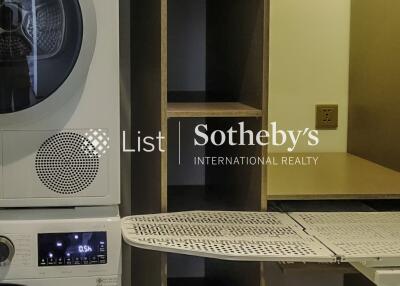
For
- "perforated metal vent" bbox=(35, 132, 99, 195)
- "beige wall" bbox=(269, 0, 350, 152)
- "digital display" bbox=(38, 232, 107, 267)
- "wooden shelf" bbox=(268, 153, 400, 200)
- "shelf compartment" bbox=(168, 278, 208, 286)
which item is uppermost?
"beige wall" bbox=(269, 0, 350, 152)

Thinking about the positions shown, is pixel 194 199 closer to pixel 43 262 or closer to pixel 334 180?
pixel 334 180

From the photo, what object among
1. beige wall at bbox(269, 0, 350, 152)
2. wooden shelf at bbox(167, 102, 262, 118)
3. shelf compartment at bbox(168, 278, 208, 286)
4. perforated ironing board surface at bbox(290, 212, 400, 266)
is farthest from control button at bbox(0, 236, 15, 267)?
beige wall at bbox(269, 0, 350, 152)

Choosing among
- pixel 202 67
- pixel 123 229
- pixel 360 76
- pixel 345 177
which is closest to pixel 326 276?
pixel 345 177

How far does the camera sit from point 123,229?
1.78 m

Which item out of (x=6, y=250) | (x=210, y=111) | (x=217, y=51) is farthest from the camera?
(x=217, y=51)

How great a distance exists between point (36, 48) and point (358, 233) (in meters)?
1.03

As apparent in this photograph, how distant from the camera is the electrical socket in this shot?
278 cm

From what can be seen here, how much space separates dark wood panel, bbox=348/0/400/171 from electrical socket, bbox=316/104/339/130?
7 cm

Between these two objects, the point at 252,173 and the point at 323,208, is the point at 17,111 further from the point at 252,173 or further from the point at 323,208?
the point at 323,208

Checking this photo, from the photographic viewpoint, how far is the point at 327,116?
2.79 meters

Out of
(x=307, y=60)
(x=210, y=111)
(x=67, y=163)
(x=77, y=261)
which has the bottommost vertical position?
(x=77, y=261)

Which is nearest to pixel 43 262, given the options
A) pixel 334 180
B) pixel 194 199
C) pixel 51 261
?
pixel 51 261

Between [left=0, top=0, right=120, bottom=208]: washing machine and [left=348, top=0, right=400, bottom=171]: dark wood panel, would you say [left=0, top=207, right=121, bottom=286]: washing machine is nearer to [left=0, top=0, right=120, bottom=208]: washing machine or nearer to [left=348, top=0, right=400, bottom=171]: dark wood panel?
[left=0, top=0, right=120, bottom=208]: washing machine

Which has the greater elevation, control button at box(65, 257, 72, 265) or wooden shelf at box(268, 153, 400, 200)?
wooden shelf at box(268, 153, 400, 200)
